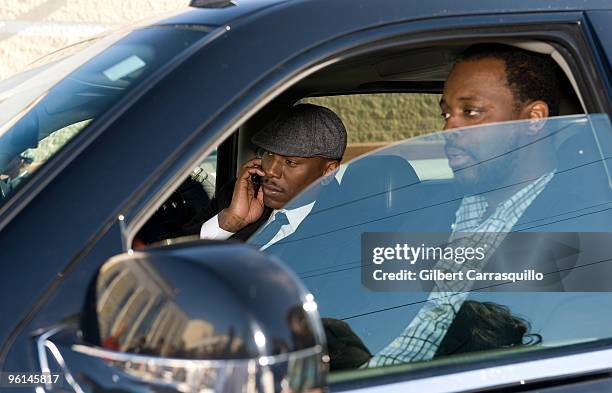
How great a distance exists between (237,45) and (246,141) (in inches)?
62.7

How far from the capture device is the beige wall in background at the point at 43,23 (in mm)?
10469

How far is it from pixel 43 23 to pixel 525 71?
9099 mm

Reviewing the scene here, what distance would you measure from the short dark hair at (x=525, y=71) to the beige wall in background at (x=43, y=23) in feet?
28.0

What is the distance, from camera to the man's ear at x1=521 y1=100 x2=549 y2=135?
2.01 meters

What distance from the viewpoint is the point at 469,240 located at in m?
1.93

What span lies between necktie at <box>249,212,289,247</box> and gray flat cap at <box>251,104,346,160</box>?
0.98 metres

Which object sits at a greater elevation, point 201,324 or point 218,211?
point 218,211

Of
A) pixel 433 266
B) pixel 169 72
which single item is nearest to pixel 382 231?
pixel 433 266

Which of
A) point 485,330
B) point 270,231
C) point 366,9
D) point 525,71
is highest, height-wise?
point 366,9

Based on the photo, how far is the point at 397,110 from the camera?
12.6 ft

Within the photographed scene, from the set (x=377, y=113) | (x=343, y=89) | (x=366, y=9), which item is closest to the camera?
(x=366, y=9)

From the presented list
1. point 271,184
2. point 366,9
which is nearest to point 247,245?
point 366,9

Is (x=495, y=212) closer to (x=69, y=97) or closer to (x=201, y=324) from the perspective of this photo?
(x=69, y=97)

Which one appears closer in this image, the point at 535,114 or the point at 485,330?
the point at 485,330
